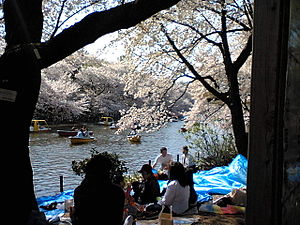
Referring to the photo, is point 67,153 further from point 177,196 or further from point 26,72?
point 26,72

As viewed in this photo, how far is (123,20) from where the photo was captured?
3252mm

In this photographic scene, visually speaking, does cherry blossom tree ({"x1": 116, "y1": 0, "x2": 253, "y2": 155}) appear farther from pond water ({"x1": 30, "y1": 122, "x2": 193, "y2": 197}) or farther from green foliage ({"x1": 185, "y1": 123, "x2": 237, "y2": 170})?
pond water ({"x1": 30, "y1": 122, "x2": 193, "y2": 197})

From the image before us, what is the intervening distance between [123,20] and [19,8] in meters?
1.43

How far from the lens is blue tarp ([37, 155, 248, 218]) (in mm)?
6672

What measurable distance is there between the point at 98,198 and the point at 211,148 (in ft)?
30.0

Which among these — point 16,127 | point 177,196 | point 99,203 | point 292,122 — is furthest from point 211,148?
point 292,122

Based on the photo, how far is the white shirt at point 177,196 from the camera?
482 cm

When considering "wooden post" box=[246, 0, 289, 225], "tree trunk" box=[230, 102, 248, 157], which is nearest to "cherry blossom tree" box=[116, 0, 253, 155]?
"tree trunk" box=[230, 102, 248, 157]

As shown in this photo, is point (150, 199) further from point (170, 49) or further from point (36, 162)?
point (36, 162)

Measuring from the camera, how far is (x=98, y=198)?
270cm

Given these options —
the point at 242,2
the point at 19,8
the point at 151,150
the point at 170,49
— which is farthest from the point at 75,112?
the point at 19,8

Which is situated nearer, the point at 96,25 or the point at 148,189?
the point at 96,25

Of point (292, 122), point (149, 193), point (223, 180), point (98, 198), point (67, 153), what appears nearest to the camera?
point (292, 122)

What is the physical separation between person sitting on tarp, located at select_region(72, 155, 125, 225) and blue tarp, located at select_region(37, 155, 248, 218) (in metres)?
3.84
